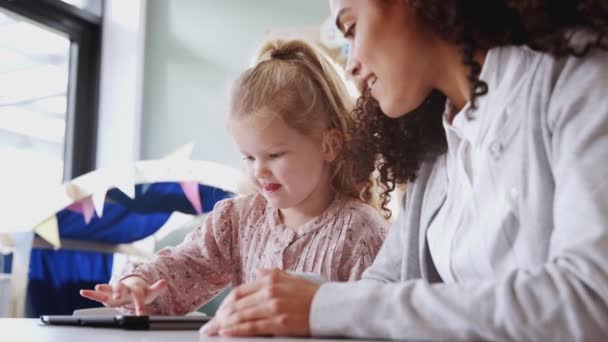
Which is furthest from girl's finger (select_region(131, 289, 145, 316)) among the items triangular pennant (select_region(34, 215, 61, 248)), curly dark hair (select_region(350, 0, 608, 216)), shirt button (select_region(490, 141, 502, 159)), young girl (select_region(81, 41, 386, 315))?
triangular pennant (select_region(34, 215, 61, 248))

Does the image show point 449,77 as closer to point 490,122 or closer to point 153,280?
point 490,122

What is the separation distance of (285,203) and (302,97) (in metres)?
0.20

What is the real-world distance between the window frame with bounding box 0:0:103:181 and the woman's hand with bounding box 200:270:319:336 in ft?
8.77

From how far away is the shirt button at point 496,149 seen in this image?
0.80 metres

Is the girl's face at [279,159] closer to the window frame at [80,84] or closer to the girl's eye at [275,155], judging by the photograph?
the girl's eye at [275,155]

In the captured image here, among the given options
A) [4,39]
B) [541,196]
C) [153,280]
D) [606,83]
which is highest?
[4,39]

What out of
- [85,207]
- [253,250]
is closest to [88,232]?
[85,207]

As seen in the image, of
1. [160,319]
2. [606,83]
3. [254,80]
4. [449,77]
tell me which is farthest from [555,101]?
[254,80]

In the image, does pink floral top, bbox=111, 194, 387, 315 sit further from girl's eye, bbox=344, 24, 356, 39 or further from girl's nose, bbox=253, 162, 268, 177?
girl's eye, bbox=344, 24, 356, 39

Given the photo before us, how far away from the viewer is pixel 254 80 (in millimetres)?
1491

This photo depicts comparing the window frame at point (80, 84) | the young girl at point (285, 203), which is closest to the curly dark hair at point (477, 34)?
the young girl at point (285, 203)

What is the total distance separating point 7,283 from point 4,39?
0.99 meters

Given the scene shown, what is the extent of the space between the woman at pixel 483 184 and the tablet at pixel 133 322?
15 centimetres

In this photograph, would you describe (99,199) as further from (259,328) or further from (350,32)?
(259,328)
